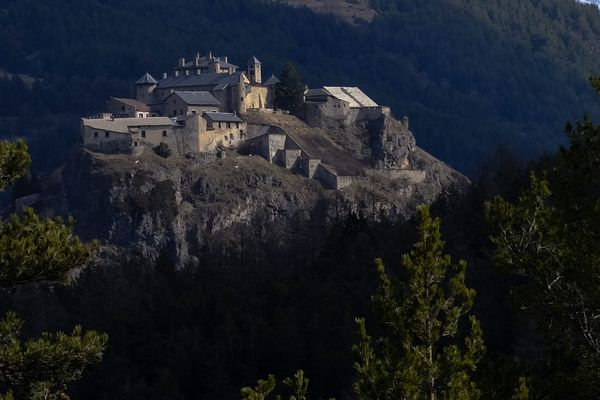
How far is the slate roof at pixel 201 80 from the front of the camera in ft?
381

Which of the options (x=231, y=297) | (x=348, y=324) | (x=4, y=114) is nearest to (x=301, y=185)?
(x=231, y=297)

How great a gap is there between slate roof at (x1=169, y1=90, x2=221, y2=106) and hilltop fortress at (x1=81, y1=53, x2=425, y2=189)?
0.26ft

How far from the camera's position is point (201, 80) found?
390ft

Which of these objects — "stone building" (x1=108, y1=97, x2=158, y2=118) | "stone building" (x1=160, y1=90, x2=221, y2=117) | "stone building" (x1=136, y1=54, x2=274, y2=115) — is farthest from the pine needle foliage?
"stone building" (x1=136, y1=54, x2=274, y2=115)

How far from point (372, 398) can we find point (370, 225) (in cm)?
6377

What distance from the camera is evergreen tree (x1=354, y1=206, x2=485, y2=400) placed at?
2481 centimetres

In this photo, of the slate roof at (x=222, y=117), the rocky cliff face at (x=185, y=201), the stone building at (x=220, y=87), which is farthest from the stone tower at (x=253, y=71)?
the rocky cliff face at (x=185, y=201)

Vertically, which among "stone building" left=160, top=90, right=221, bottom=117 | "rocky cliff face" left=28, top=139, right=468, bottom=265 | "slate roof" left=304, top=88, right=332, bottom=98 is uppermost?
"stone building" left=160, top=90, right=221, bottom=117

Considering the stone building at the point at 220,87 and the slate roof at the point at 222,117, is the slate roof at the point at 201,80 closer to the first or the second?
the stone building at the point at 220,87

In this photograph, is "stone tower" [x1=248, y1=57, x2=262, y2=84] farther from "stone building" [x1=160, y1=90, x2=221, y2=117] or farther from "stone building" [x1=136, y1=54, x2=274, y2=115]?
"stone building" [x1=160, y1=90, x2=221, y2=117]

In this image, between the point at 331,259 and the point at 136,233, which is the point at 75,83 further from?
the point at 331,259

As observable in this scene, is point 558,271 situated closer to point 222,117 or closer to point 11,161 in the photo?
point 11,161

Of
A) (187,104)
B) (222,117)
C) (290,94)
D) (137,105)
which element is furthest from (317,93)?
(137,105)

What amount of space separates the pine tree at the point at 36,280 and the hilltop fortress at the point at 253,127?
258 feet
